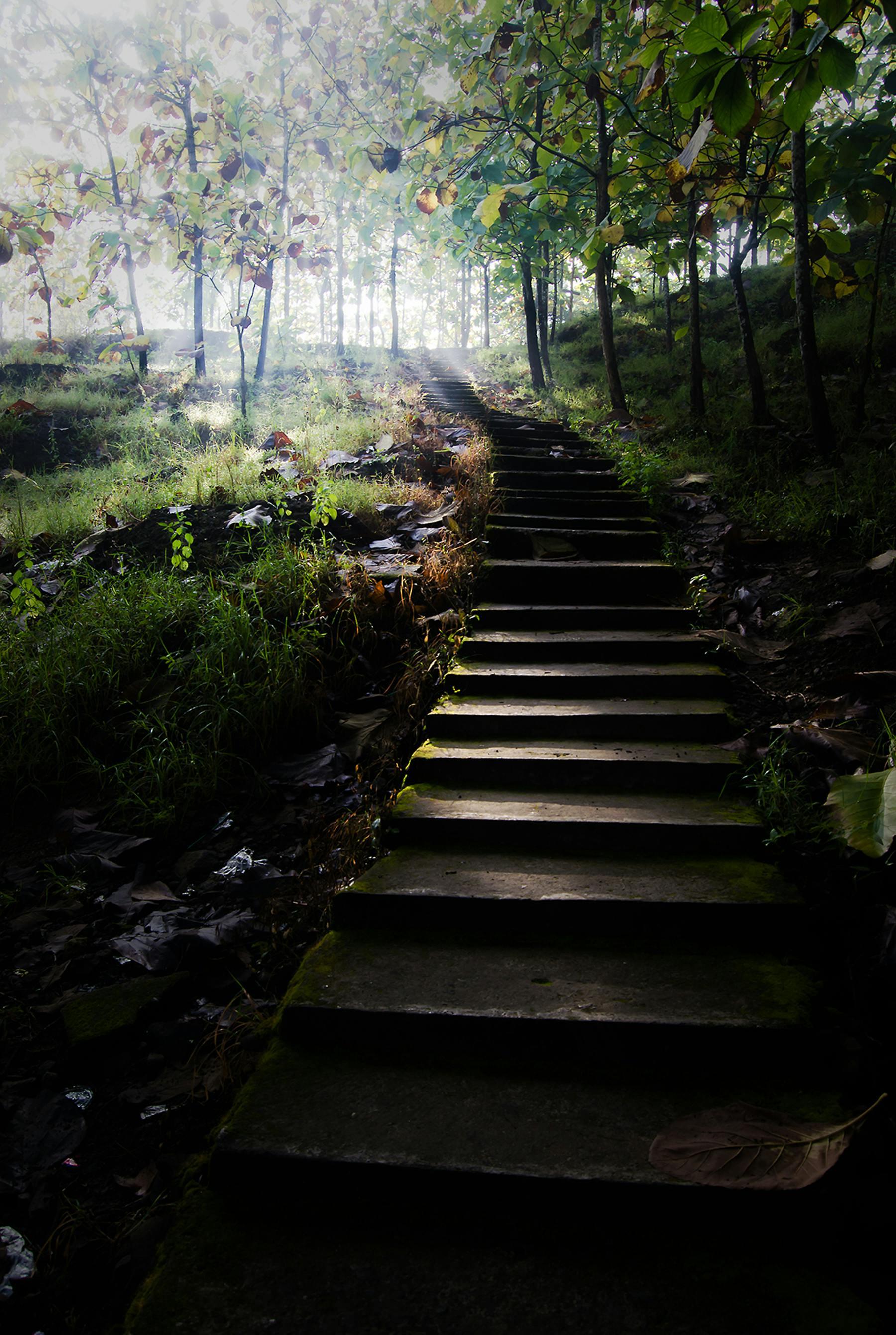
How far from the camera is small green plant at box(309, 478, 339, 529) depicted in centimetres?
493

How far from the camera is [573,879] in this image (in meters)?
2.27

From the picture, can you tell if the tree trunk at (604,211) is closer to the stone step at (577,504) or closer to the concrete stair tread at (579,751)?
the stone step at (577,504)

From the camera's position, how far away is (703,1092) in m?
1.64

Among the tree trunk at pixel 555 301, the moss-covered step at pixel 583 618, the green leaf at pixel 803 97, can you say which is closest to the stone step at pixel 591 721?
the moss-covered step at pixel 583 618

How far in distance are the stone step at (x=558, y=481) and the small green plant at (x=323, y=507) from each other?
6.06 feet

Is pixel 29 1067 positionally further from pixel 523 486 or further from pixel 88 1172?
pixel 523 486

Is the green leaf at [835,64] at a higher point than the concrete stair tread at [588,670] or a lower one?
higher

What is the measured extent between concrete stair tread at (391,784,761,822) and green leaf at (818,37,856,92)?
86.8 inches

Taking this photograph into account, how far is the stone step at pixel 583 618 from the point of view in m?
4.08

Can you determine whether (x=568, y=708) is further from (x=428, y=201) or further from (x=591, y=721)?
(x=428, y=201)

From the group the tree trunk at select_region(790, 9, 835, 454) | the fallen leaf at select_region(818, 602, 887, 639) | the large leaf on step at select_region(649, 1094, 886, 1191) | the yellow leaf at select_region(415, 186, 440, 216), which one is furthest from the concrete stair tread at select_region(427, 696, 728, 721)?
the yellow leaf at select_region(415, 186, 440, 216)

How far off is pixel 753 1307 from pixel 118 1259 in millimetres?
1310

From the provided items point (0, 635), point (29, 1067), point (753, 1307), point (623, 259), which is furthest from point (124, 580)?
point (623, 259)

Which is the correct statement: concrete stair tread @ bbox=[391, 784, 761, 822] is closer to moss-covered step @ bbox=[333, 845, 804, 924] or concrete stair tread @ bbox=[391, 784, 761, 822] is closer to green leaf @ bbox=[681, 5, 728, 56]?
moss-covered step @ bbox=[333, 845, 804, 924]
